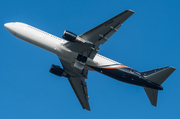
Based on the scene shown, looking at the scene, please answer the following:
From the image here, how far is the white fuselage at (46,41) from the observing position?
37.2 metres

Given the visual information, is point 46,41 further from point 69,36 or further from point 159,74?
point 159,74

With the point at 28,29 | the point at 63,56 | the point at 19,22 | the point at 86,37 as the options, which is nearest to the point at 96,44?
the point at 86,37

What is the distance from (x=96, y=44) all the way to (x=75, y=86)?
14.2 m

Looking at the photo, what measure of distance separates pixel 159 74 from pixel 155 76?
0.79 metres

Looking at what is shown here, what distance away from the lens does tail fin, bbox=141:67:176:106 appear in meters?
37.1

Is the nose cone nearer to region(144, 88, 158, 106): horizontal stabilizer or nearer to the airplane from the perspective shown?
the airplane

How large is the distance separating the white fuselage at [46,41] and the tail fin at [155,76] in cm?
595

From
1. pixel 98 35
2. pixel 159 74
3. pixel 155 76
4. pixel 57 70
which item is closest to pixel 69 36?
pixel 98 35

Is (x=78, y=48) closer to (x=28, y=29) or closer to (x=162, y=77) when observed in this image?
(x=28, y=29)

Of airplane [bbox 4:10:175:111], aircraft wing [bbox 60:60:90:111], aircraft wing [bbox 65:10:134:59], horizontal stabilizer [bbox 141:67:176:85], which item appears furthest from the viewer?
aircraft wing [bbox 60:60:90:111]

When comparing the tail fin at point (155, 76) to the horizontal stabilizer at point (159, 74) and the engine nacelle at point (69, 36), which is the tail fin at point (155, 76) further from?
the engine nacelle at point (69, 36)

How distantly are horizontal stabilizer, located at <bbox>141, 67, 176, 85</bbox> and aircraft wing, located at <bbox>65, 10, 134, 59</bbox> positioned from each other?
34.8ft

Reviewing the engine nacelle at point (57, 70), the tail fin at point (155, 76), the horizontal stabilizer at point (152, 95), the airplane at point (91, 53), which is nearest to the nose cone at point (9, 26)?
the airplane at point (91, 53)

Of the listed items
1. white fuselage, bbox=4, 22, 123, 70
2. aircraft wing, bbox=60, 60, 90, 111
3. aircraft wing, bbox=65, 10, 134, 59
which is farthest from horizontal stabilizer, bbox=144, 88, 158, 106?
aircraft wing, bbox=60, 60, 90, 111
